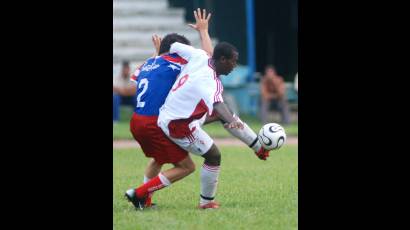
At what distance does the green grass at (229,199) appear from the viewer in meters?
8.16

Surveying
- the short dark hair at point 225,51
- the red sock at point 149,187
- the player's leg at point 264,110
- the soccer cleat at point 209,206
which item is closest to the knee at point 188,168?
the red sock at point 149,187

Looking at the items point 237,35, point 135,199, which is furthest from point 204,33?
point 237,35

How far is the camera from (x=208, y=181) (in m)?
8.84

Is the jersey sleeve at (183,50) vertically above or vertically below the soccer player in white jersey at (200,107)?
above

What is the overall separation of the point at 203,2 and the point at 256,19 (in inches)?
73.9

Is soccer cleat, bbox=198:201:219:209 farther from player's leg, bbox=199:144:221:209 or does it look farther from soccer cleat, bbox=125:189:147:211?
soccer cleat, bbox=125:189:147:211

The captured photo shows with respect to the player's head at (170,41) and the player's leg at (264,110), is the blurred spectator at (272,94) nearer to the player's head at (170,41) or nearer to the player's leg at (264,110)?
the player's leg at (264,110)

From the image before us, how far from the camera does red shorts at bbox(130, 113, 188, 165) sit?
8.88m

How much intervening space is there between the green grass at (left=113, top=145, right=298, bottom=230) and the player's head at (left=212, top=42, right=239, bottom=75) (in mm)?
1412

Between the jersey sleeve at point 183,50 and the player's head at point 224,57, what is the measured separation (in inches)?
9.3

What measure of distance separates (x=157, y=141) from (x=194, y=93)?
631mm
